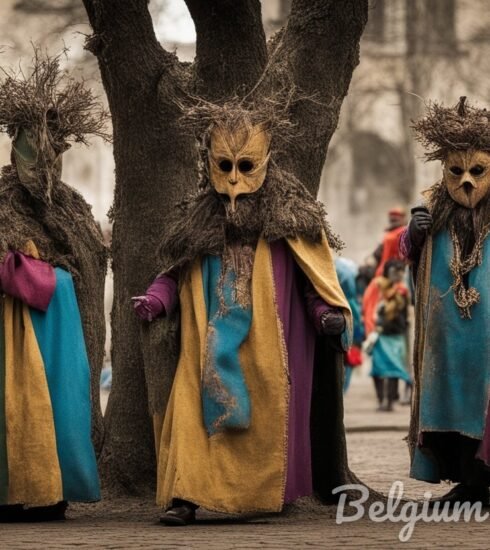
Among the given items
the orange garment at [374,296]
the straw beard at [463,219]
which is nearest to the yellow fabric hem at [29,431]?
the straw beard at [463,219]

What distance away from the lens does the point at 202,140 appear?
10.5 metres

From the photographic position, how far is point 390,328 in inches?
828

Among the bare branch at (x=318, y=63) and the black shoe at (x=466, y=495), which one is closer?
the black shoe at (x=466, y=495)

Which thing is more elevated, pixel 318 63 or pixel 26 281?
pixel 318 63

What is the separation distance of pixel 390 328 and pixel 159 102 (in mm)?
9828

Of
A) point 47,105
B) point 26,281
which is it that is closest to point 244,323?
point 26,281

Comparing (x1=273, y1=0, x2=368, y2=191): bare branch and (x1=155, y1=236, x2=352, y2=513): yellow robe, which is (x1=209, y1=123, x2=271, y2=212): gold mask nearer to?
(x1=155, y1=236, x2=352, y2=513): yellow robe

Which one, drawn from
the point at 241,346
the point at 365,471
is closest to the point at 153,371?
the point at 241,346

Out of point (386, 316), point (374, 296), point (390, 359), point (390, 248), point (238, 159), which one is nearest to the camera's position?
point (238, 159)

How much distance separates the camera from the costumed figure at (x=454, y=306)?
35.5ft

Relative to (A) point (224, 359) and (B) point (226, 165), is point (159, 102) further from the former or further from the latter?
(A) point (224, 359)

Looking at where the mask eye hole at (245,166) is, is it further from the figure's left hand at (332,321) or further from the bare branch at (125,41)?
the bare branch at (125,41)

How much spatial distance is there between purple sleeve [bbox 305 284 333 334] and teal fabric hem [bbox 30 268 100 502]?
123 cm

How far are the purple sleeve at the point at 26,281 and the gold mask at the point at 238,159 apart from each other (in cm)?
104
